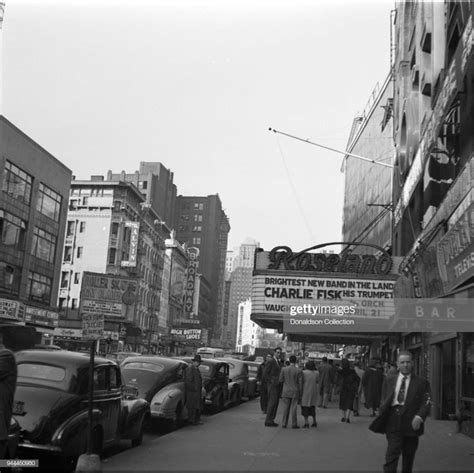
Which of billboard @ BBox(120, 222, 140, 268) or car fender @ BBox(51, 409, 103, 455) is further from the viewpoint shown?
billboard @ BBox(120, 222, 140, 268)

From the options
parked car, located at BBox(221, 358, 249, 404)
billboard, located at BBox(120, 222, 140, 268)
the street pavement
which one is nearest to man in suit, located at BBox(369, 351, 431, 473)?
the street pavement

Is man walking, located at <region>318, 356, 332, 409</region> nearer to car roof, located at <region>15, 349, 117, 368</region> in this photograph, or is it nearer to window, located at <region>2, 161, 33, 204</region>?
car roof, located at <region>15, 349, 117, 368</region>

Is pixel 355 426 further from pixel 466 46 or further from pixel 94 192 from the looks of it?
pixel 94 192

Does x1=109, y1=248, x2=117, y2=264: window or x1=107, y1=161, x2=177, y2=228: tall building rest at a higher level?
x1=107, y1=161, x2=177, y2=228: tall building

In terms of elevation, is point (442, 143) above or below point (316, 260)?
above

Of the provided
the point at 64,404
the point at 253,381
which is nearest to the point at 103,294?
the point at 64,404

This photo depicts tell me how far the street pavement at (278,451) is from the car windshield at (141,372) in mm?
1488

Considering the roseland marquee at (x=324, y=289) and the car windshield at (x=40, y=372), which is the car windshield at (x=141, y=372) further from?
the roseland marquee at (x=324, y=289)

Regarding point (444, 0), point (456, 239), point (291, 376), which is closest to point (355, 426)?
point (291, 376)

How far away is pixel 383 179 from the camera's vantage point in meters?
39.4

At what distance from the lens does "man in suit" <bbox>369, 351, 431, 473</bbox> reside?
7336 millimetres

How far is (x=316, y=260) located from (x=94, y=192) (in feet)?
210

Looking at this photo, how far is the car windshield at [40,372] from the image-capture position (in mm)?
9172

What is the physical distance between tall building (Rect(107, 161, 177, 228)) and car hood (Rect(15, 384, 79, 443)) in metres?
99.9
